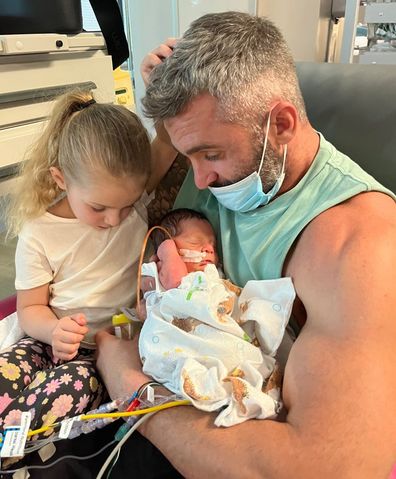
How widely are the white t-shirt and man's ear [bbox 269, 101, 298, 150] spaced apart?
0.48m

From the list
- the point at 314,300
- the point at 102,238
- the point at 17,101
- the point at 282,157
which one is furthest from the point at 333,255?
the point at 17,101

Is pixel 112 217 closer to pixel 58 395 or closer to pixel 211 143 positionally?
pixel 211 143

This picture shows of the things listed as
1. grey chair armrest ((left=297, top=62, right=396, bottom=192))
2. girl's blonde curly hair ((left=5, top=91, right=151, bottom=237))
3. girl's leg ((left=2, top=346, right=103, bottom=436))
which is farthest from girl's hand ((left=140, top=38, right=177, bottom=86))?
girl's leg ((left=2, top=346, right=103, bottom=436))

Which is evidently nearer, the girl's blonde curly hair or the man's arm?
the man's arm

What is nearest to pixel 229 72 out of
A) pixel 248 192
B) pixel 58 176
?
pixel 248 192

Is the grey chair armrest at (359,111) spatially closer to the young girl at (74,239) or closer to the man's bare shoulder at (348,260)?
the man's bare shoulder at (348,260)

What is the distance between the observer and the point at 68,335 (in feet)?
3.64

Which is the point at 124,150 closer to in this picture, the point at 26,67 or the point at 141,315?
the point at 141,315

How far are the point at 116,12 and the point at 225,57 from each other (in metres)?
1.46

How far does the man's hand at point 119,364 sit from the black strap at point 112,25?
63.4 inches

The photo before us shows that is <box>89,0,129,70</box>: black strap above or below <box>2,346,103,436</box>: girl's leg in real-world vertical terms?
above

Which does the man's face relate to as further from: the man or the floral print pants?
the floral print pants

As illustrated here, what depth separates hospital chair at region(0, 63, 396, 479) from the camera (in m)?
1.27

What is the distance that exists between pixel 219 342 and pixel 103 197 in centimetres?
45
